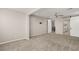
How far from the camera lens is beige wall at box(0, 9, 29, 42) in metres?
1.56

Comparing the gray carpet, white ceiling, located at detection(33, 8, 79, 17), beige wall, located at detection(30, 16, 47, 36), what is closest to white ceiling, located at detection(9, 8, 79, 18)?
white ceiling, located at detection(33, 8, 79, 17)

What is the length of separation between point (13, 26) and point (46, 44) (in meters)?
0.89

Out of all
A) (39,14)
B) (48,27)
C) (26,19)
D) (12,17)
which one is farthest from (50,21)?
(12,17)

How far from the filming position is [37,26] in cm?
172

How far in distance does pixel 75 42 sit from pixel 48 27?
2.29ft

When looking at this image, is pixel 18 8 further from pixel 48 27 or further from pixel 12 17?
pixel 48 27

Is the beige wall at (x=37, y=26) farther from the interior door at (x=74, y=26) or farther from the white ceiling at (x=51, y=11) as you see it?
the interior door at (x=74, y=26)

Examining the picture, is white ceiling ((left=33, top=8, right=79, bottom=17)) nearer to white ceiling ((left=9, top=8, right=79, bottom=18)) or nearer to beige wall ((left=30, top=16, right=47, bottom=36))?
white ceiling ((left=9, top=8, right=79, bottom=18))

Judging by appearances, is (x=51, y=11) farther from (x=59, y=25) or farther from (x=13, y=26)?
(x=13, y=26)

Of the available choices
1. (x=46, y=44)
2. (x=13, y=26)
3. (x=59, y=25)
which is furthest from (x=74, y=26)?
(x=13, y=26)

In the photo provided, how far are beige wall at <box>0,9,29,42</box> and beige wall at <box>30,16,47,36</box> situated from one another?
5.8 inches

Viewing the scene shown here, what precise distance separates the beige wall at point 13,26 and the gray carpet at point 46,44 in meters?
0.15

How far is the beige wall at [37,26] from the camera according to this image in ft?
5.54
